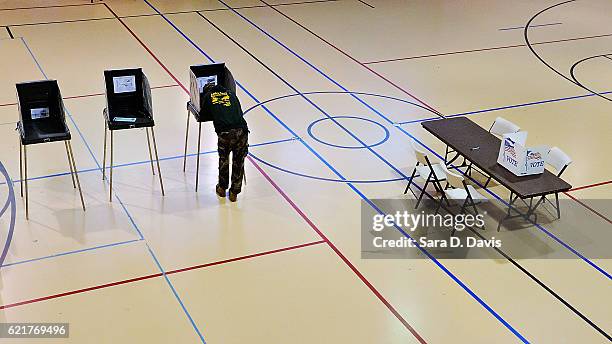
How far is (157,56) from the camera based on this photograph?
13.9 meters

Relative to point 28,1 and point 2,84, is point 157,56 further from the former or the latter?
point 28,1

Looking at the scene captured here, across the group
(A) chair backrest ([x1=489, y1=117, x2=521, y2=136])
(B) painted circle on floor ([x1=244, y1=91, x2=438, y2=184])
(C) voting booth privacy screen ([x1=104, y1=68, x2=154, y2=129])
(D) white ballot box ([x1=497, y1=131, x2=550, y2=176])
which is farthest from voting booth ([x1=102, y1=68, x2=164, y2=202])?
(A) chair backrest ([x1=489, y1=117, x2=521, y2=136])

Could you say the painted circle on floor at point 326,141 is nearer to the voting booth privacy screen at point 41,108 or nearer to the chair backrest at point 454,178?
the chair backrest at point 454,178

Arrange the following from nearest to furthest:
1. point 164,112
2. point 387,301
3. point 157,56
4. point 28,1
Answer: point 387,301 < point 164,112 < point 157,56 < point 28,1

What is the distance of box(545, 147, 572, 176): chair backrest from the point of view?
364 inches

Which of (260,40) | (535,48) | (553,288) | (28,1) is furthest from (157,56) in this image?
(553,288)

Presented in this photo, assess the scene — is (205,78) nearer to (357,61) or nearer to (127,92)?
(127,92)

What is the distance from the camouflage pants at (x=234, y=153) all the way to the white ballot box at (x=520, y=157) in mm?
2882

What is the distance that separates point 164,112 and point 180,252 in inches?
153

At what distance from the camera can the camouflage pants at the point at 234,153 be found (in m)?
8.84

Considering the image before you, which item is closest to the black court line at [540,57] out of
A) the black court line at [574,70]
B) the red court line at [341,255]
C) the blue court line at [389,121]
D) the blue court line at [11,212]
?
the black court line at [574,70]

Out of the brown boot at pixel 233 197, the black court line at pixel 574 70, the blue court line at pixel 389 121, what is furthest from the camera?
the black court line at pixel 574 70

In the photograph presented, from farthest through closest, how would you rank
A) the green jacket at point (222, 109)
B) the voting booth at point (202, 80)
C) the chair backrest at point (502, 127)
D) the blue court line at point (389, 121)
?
the chair backrest at point (502, 127)
the voting booth at point (202, 80)
the green jacket at point (222, 109)
the blue court line at point (389, 121)

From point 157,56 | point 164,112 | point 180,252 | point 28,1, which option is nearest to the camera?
point 180,252
